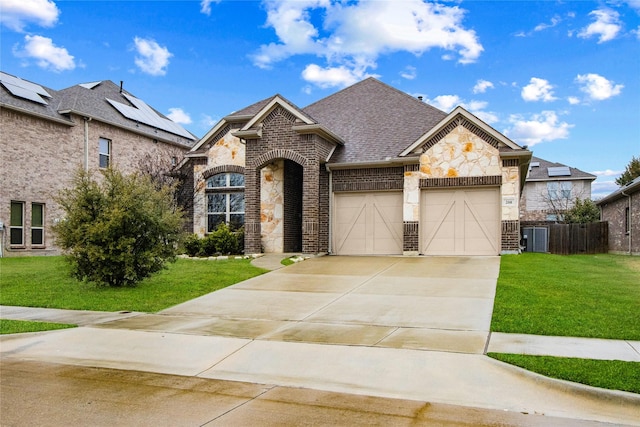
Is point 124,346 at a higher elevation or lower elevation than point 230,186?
lower

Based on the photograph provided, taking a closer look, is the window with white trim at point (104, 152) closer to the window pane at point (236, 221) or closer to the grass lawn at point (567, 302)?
the window pane at point (236, 221)

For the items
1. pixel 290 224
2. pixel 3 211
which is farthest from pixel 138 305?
pixel 3 211

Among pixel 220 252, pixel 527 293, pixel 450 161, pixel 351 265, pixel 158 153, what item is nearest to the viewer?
pixel 527 293

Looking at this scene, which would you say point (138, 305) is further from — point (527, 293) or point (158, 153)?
point (158, 153)

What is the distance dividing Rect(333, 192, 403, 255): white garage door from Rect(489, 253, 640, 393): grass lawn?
5480mm

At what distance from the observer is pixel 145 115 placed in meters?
33.7

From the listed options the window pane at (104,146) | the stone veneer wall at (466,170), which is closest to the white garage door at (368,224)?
the stone veneer wall at (466,170)

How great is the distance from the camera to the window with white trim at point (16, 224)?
24281 mm

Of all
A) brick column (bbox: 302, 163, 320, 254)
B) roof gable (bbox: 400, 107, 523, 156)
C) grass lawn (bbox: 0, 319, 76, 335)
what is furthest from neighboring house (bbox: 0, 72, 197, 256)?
roof gable (bbox: 400, 107, 523, 156)

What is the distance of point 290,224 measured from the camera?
22141 mm

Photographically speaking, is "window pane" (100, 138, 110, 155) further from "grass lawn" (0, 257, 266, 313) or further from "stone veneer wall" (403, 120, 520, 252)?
"stone veneer wall" (403, 120, 520, 252)

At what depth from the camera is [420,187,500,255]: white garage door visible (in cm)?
1948

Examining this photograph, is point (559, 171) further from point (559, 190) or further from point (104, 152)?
point (104, 152)

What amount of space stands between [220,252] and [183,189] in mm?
4864
